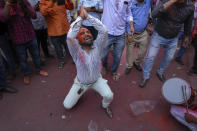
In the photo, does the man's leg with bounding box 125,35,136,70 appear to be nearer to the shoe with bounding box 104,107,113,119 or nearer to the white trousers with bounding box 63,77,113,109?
the white trousers with bounding box 63,77,113,109

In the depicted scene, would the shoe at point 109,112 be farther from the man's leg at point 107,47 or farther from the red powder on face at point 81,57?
the man's leg at point 107,47

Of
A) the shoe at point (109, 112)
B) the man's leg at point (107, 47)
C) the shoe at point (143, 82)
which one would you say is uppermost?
the man's leg at point (107, 47)

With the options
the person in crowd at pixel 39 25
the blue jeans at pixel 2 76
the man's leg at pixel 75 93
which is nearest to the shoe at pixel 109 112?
the man's leg at pixel 75 93

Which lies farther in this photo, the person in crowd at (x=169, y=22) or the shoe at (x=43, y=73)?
the shoe at (x=43, y=73)

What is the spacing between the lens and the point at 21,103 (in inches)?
141

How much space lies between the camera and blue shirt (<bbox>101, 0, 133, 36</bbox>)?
334cm

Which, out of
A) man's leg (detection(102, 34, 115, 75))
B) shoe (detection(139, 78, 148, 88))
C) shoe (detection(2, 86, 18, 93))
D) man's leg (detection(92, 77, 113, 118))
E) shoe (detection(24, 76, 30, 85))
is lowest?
shoe (detection(2, 86, 18, 93))

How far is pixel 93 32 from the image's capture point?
3770 millimetres

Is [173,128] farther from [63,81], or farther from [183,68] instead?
[63,81]

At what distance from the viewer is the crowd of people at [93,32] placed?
9.26ft

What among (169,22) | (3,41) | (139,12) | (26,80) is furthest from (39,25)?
(169,22)

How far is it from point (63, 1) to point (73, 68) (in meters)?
1.75

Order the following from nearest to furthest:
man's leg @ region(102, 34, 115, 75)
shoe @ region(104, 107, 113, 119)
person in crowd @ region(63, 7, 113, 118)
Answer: person in crowd @ region(63, 7, 113, 118)
shoe @ region(104, 107, 113, 119)
man's leg @ region(102, 34, 115, 75)

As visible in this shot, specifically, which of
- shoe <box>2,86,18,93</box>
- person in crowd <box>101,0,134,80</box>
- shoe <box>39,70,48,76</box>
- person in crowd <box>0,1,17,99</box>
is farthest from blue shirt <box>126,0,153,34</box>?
shoe <box>2,86,18,93</box>
